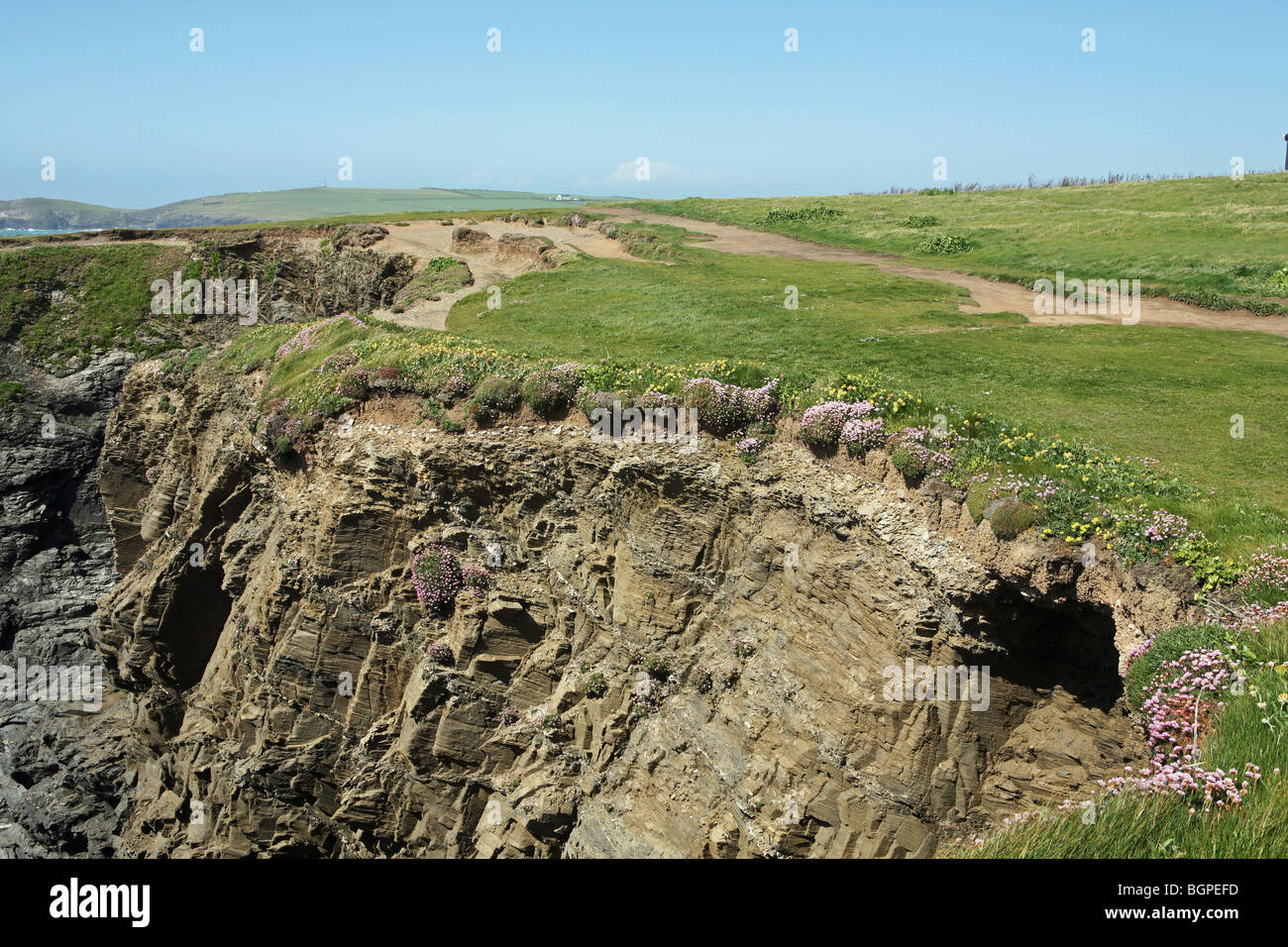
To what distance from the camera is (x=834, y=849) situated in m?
14.9

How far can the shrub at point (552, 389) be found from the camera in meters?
20.3

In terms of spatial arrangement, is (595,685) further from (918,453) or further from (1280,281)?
(1280,281)

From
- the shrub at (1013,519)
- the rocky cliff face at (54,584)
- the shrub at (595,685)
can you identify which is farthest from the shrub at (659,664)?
the rocky cliff face at (54,584)

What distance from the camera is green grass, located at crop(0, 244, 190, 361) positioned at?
41.9m

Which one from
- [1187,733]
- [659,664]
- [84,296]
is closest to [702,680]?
[659,664]

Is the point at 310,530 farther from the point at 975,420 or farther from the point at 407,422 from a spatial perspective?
the point at 975,420

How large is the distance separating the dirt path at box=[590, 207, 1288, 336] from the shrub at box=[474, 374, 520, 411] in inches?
717

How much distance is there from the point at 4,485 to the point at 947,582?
43364 mm

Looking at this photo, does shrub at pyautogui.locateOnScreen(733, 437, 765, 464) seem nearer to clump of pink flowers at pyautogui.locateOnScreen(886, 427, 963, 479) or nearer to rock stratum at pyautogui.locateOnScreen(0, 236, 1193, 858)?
rock stratum at pyautogui.locateOnScreen(0, 236, 1193, 858)

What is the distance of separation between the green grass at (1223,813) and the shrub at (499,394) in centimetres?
1469

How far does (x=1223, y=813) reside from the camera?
9023 mm

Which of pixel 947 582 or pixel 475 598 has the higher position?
pixel 947 582

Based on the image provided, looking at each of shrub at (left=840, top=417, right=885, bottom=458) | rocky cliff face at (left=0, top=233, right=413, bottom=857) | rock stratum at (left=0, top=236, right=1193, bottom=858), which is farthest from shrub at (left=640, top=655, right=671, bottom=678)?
rocky cliff face at (left=0, top=233, right=413, bottom=857)

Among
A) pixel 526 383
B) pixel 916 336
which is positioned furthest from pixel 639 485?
pixel 916 336
